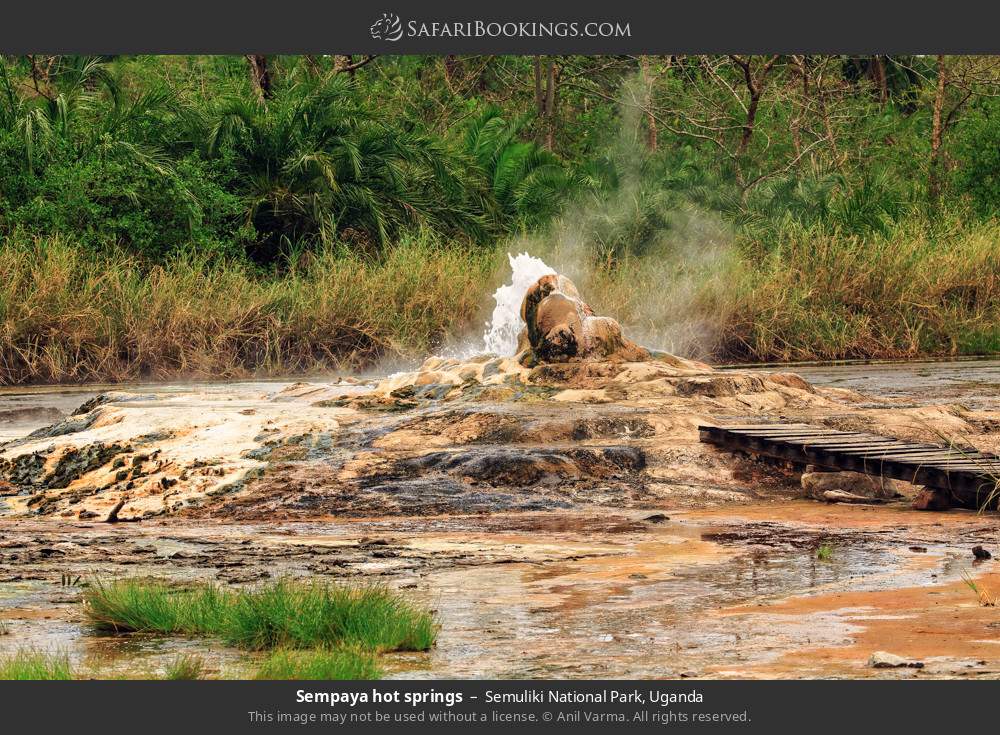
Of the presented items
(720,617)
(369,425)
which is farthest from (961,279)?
(720,617)

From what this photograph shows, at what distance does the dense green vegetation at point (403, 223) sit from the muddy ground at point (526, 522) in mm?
5241

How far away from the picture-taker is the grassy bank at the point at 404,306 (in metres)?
20.7

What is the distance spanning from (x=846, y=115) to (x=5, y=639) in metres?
32.6

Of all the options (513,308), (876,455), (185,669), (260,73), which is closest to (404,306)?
(513,308)

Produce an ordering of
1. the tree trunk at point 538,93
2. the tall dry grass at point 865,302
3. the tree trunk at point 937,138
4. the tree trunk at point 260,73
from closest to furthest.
Result: the tall dry grass at point 865,302
the tree trunk at point 260,73
the tree trunk at point 937,138
the tree trunk at point 538,93

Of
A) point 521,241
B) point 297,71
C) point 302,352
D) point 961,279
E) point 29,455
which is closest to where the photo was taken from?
point 29,455

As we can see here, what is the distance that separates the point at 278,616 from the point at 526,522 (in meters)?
3.81

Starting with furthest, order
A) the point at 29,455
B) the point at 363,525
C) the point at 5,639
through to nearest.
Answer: the point at 29,455 < the point at 363,525 < the point at 5,639

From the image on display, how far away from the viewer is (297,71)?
31.2 meters

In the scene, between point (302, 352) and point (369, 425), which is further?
point (302, 352)

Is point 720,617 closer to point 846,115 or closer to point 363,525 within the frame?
point 363,525

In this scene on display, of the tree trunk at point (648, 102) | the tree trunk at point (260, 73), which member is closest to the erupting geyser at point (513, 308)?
the tree trunk at point (260, 73)

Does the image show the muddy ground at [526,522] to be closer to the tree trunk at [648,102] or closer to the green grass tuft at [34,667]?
the green grass tuft at [34,667]

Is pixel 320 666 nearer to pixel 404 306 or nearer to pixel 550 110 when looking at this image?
pixel 404 306
